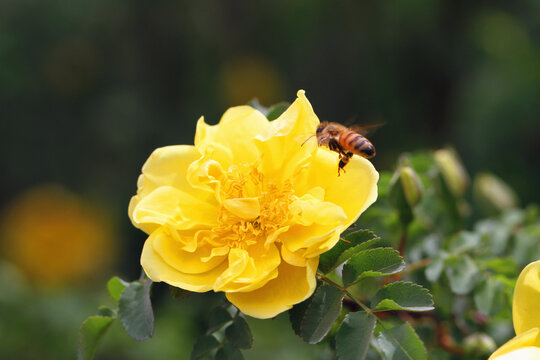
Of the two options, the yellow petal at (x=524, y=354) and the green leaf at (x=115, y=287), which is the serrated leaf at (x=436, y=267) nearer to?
the yellow petal at (x=524, y=354)

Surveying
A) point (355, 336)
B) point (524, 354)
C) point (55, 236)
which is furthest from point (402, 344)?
point (55, 236)

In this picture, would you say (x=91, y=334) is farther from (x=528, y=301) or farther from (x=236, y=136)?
(x=528, y=301)

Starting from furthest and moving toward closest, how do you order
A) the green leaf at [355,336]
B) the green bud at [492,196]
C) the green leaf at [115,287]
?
the green bud at [492,196]
the green leaf at [115,287]
the green leaf at [355,336]

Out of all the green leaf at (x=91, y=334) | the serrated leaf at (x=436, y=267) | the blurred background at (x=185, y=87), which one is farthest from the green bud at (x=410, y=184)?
the blurred background at (x=185, y=87)

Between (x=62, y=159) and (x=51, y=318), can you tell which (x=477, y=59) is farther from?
(x=62, y=159)

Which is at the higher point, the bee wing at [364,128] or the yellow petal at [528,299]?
the bee wing at [364,128]

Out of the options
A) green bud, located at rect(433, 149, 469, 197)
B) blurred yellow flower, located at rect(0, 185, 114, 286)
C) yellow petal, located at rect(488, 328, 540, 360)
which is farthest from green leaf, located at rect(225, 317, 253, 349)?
blurred yellow flower, located at rect(0, 185, 114, 286)

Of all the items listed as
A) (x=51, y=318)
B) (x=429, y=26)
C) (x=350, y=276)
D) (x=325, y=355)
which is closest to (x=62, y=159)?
(x=51, y=318)
